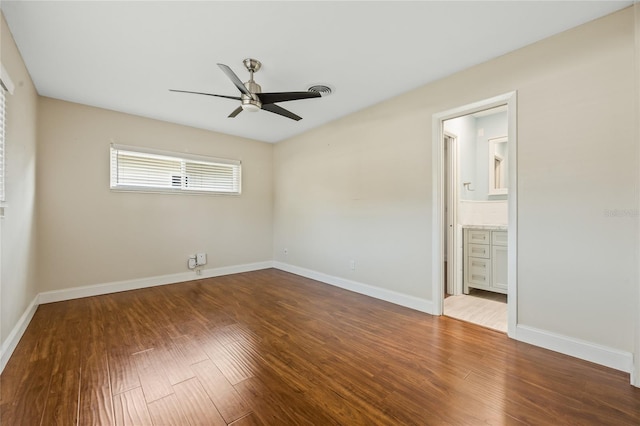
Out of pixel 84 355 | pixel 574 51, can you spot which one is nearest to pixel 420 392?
pixel 84 355

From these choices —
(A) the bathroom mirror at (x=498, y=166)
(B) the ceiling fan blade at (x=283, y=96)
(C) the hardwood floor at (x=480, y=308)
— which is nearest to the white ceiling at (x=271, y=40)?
(B) the ceiling fan blade at (x=283, y=96)

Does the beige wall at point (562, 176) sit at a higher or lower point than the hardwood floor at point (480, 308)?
higher

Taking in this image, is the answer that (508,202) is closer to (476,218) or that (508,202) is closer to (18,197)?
(476,218)

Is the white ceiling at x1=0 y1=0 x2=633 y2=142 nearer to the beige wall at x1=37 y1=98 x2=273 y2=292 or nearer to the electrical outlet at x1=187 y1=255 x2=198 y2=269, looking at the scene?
the beige wall at x1=37 y1=98 x2=273 y2=292

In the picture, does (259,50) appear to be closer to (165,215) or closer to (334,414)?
(334,414)

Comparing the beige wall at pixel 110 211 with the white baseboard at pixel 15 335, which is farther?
the beige wall at pixel 110 211

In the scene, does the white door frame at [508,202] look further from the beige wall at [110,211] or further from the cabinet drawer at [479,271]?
the beige wall at [110,211]

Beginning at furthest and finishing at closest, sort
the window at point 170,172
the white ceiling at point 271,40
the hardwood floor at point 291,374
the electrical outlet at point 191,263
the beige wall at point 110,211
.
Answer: the electrical outlet at point 191,263 → the window at point 170,172 → the beige wall at point 110,211 → the white ceiling at point 271,40 → the hardwood floor at point 291,374

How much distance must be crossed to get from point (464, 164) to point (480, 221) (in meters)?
0.91

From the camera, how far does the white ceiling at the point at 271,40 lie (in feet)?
6.08

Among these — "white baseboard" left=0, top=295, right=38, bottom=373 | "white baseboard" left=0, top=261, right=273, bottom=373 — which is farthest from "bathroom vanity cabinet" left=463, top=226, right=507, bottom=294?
"white baseboard" left=0, top=295, right=38, bottom=373

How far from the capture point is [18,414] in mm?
1437

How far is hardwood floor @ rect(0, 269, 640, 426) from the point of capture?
1.46 meters

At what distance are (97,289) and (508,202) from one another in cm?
486
